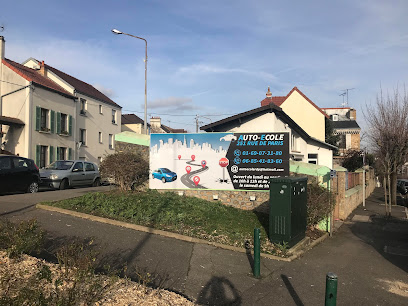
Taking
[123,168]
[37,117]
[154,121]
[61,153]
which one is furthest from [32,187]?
[154,121]

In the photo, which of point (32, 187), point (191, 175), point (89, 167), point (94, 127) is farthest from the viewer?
point (94, 127)

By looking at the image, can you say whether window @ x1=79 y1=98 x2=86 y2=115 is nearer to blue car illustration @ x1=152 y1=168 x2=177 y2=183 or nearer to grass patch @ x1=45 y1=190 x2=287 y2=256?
blue car illustration @ x1=152 y1=168 x2=177 y2=183

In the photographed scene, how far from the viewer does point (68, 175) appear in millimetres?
16469

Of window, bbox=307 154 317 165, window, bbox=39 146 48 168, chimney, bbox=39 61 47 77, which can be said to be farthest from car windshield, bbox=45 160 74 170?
chimney, bbox=39 61 47 77

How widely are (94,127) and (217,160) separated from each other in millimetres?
26015

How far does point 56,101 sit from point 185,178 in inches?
827

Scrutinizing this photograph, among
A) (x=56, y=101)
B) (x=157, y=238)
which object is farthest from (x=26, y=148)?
(x=157, y=238)

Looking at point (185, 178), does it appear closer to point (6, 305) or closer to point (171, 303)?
point (171, 303)

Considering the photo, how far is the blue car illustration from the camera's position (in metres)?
Answer: 12.0

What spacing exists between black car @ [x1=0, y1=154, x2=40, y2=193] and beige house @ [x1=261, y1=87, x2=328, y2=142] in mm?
24240

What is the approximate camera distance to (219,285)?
5.50 meters

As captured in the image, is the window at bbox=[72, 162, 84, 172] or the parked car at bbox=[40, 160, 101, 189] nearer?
the parked car at bbox=[40, 160, 101, 189]

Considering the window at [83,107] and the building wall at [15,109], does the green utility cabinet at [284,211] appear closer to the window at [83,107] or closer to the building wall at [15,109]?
the building wall at [15,109]

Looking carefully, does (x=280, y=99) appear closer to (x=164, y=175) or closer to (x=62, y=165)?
(x=62, y=165)
